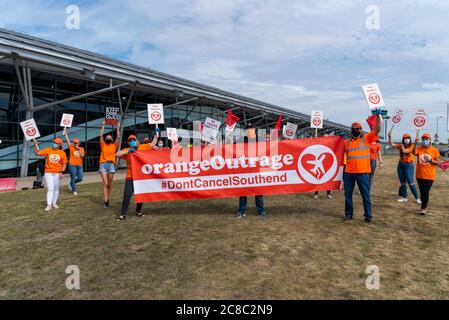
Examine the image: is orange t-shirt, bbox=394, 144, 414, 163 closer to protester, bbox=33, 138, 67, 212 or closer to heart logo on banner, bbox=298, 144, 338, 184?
heart logo on banner, bbox=298, 144, 338, 184

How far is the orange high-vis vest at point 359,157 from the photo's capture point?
253 inches

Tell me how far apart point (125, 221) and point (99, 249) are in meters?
1.75

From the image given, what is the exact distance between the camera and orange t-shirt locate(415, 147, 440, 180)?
7051mm

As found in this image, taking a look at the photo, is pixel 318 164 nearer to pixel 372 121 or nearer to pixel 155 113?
pixel 372 121

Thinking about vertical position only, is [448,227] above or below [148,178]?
below

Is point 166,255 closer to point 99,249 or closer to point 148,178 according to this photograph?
point 99,249

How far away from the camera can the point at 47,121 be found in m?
18.3

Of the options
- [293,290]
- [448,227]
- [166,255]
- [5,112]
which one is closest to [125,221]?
[166,255]

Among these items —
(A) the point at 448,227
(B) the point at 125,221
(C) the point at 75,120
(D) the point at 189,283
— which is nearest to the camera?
(D) the point at 189,283

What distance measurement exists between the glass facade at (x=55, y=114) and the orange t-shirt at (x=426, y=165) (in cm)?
1606

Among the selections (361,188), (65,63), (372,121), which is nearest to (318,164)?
(361,188)

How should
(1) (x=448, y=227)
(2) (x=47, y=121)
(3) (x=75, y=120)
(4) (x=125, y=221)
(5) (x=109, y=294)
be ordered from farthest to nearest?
(3) (x=75, y=120) → (2) (x=47, y=121) → (4) (x=125, y=221) → (1) (x=448, y=227) → (5) (x=109, y=294)

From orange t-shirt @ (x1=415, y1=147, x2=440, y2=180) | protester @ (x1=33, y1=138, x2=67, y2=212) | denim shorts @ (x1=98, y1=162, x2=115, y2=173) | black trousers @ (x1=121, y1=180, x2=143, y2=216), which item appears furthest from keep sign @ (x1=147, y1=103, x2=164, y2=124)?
orange t-shirt @ (x1=415, y1=147, x2=440, y2=180)
